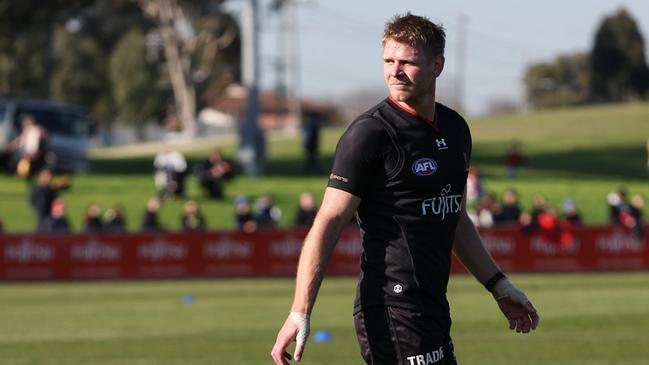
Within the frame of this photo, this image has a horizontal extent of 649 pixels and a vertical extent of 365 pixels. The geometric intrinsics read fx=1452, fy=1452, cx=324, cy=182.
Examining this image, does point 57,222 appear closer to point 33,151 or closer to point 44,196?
point 44,196

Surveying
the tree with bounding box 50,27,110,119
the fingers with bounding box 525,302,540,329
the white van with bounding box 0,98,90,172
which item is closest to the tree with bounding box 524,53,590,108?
the tree with bounding box 50,27,110,119

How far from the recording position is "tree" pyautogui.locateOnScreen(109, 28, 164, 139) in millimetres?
87312

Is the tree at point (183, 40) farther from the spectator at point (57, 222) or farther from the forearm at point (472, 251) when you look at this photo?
A: the forearm at point (472, 251)

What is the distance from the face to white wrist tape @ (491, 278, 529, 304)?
106 cm

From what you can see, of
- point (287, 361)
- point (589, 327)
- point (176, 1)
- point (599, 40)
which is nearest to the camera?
point (287, 361)

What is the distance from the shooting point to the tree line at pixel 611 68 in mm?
96188

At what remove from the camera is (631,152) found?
70.4 meters

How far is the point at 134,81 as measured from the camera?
296 ft

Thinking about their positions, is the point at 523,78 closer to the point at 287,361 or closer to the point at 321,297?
the point at 321,297

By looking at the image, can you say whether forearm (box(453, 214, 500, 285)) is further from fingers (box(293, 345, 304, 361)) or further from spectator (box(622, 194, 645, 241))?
spectator (box(622, 194, 645, 241))

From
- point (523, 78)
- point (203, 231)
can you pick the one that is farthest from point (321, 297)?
point (523, 78)

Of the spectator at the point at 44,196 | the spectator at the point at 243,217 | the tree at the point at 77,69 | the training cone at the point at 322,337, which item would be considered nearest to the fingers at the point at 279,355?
the training cone at the point at 322,337

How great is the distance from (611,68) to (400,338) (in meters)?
95.4

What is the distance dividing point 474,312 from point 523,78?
118 metres
